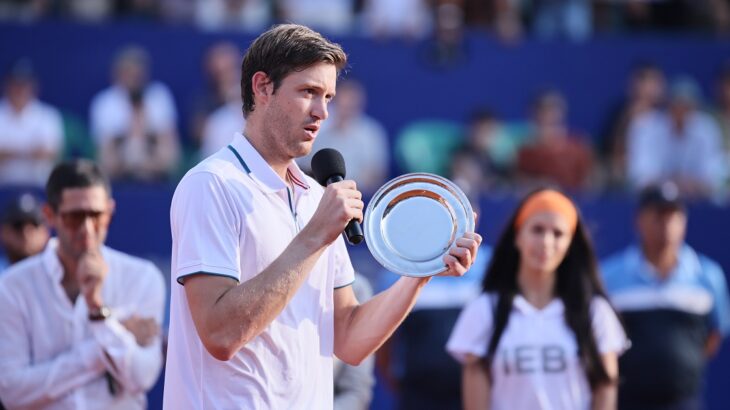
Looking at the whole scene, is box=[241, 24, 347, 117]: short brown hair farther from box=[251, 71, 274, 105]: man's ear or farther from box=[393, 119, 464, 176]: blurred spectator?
box=[393, 119, 464, 176]: blurred spectator

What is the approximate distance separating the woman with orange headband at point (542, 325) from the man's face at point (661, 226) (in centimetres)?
165

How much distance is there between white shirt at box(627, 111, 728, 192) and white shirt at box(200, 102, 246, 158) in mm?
3982

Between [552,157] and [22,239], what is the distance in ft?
19.0

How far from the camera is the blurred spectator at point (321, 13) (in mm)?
12021

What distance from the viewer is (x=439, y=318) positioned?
23.1 ft

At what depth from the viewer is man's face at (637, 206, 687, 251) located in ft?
23.9

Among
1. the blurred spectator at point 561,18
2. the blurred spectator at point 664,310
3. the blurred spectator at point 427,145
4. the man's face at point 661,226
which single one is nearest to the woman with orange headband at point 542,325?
the blurred spectator at point 664,310

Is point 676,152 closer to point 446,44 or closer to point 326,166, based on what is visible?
point 446,44

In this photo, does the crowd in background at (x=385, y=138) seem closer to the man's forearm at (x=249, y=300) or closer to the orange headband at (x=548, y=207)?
the orange headband at (x=548, y=207)

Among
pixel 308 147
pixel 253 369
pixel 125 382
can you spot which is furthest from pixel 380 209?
pixel 125 382

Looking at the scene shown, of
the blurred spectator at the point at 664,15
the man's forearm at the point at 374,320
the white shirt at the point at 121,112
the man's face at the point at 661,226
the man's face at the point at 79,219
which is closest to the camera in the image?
the man's forearm at the point at 374,320

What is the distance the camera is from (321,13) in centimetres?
1236

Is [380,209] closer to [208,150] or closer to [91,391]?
[91,391]

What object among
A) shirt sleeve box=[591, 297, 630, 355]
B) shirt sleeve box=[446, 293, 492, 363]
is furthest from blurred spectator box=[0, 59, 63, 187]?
shirt sleeve box=[591, 297, 630, 355]
